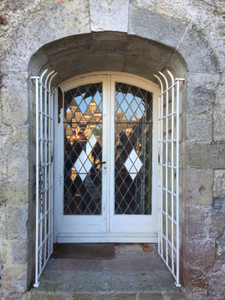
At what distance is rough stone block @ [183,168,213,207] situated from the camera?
7.48 ft

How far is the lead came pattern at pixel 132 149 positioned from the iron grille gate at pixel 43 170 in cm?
92

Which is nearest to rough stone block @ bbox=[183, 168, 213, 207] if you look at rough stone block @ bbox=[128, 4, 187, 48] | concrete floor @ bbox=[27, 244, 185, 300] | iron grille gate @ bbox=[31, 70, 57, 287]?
concrete floor @ bbox=[27, 244, 185, 300]

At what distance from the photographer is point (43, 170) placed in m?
2.58

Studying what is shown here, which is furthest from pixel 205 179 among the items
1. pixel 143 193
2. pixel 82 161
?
pixel 82 161

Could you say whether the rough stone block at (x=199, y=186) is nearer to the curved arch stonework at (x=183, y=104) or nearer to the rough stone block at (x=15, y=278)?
the curved arch stonework at (x=183, y=104)

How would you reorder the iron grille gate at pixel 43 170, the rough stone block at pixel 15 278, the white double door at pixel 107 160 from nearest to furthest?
the rough stone block at pixel 15 278 → the iron grille gate at pixel 43 170 → the white double door at pixel 107 160

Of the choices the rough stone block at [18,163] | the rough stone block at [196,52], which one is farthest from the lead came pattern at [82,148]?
the rough stone block at [196,52]

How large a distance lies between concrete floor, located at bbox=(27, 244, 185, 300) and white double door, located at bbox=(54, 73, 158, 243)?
1.51ft

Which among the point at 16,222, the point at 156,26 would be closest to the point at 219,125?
the point at 156,26

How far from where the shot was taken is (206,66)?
89.8 inches

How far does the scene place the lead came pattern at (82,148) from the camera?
320cm

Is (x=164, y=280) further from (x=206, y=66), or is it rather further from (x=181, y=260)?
(x=206, y=66)

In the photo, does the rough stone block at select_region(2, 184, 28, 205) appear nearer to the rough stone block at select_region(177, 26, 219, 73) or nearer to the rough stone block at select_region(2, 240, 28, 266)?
the rough stone block at select_region(2, 240, 28, 266)

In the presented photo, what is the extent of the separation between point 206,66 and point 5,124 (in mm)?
2061
